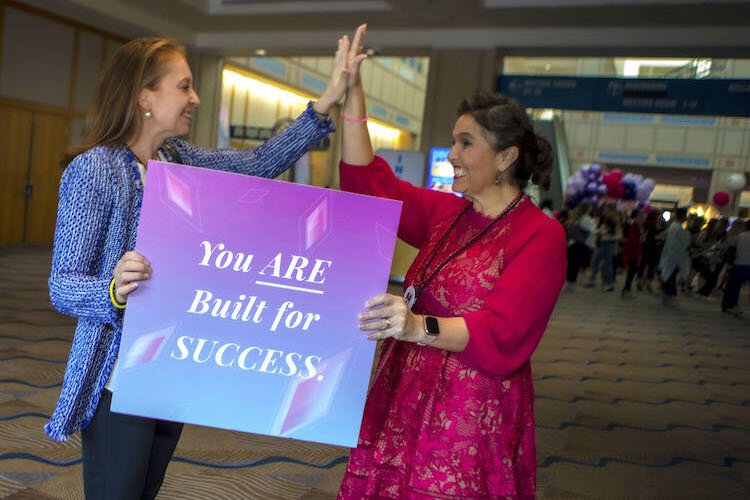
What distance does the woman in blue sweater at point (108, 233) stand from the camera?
1.35m

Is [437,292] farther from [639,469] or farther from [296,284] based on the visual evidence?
[639,469]

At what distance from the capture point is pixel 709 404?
522 cm

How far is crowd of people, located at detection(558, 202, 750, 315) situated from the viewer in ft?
37.6

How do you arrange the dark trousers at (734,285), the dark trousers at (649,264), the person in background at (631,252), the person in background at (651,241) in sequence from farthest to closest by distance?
the person in background at (631,252), the dark trousers at (649,264), the person in background at (651,241), the dark trousers at (734,285)

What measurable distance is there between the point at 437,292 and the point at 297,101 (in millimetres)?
15300

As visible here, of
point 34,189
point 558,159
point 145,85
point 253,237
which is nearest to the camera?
point 253,237

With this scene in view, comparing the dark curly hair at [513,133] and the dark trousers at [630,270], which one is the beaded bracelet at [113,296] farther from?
the dark trousers at [630,270]

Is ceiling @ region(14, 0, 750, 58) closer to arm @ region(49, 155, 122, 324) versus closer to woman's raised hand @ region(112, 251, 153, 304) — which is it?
arm @ region(49, 155, 122, 324)

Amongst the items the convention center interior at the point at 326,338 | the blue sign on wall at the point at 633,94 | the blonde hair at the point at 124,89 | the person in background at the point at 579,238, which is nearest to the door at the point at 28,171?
the convention center interior at the point at 326,338

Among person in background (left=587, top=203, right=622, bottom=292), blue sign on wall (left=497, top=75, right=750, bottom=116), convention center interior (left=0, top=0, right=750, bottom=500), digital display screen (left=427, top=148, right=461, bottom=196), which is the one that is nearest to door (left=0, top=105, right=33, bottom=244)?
convention center interior (left=0, top=0, right=750, bottom=500)

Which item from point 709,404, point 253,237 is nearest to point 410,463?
point 253,237

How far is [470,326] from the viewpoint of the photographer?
136cm

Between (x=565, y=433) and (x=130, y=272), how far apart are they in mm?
3482

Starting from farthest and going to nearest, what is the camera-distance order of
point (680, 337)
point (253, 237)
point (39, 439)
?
point (680, 337), point (39, 439), point (253, 237)
